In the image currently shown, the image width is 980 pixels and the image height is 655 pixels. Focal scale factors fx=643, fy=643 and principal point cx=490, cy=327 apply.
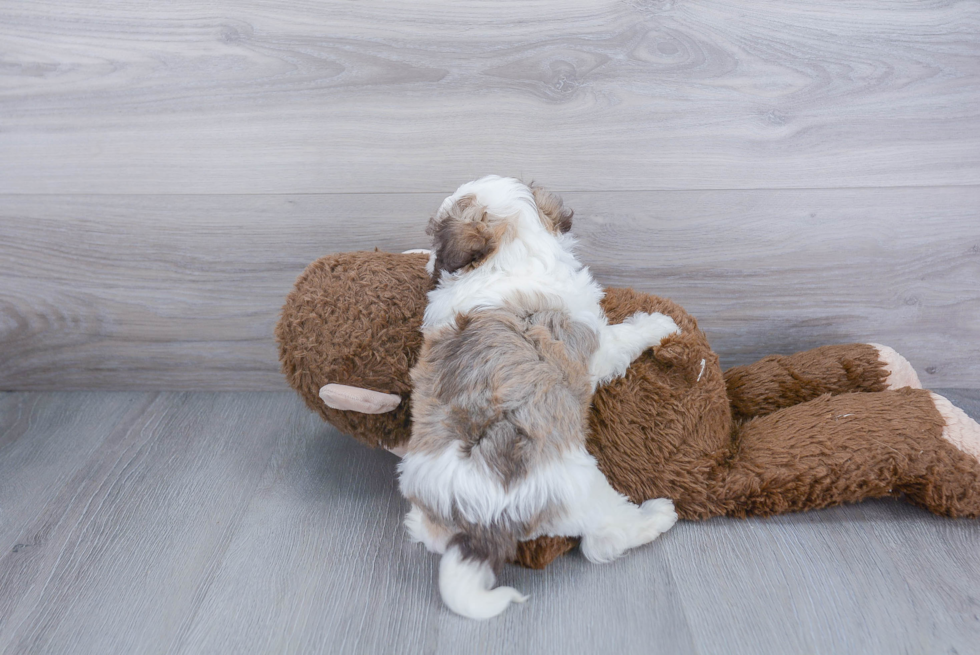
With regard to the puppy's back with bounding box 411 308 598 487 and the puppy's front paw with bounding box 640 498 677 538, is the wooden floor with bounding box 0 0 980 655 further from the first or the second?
the puppy's back with bounding box 411 308 598 487

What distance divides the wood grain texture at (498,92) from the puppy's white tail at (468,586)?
3.04 ft

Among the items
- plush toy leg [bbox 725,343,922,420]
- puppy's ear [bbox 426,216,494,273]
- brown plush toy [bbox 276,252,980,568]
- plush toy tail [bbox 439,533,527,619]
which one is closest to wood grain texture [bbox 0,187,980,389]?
plush toy leg [bbox 725,343,922,420]

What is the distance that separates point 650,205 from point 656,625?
0.98 meters

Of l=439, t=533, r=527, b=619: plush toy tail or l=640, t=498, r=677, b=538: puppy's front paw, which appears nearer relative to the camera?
l=439, t=533, r=527, b=619: plush toy tail

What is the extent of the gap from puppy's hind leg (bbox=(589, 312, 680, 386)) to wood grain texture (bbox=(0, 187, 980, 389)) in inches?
15.4

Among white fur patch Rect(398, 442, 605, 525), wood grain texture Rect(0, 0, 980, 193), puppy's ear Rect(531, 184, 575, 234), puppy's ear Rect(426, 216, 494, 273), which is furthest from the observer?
wood grain texture Rect(0, 0, 980, 193)

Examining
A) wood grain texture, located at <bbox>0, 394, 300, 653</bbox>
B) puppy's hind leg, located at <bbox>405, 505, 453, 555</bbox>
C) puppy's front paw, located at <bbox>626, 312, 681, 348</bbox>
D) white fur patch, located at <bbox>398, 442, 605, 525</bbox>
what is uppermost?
puppy's front paw, located at <bbox>626, 312, 681, 348</bbox>

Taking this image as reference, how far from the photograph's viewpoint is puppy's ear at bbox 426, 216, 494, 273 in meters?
1.22

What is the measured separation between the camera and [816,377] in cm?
152

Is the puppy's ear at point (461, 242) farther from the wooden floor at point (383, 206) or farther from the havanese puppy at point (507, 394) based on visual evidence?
the wooden floor at point (383, 206)

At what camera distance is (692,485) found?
1288 mm

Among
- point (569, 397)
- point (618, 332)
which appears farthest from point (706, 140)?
point (569, 397)

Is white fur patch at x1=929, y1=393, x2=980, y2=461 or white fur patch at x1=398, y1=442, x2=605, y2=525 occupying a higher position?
white fur patch at x1=929, y1=393, x2=980, y2=461

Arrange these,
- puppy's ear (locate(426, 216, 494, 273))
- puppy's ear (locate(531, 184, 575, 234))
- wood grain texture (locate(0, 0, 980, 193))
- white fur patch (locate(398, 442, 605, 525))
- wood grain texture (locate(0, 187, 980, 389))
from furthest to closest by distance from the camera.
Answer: wood grain texture (locate(0, 187, 980, 389))
wood grain texture (locate(0, 0, 980, 193))
puppy's ear (locate(531, 184, 575, 234))
puppy's ear (locate(426, 216, 494, 273))
white fur patch (locate(398, 442, 605, 525))
